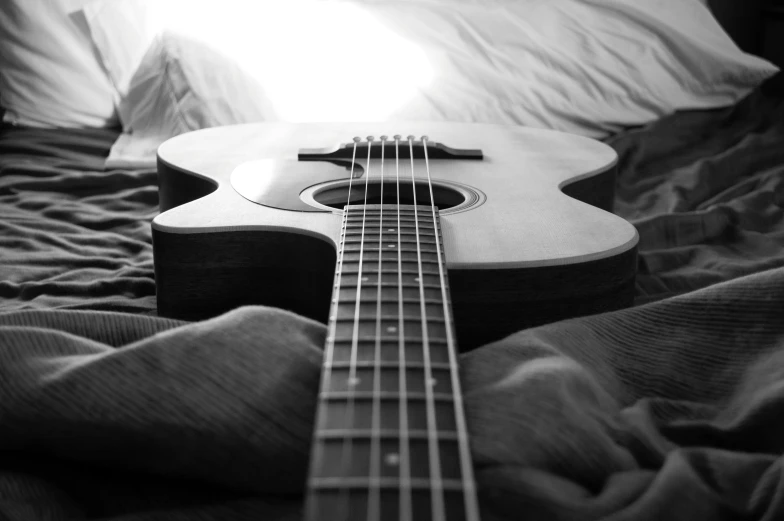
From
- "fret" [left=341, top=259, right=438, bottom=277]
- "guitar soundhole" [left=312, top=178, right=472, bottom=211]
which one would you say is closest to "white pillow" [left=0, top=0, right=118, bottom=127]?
"guitar soundhole" [left=312, top=178, right=472, bottom=211]

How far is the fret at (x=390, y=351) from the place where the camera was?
0.44 metres

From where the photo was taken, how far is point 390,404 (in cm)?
39

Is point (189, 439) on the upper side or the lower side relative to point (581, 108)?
upper

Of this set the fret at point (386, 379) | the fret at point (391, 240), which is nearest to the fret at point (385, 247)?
the fret at point (391, 240)

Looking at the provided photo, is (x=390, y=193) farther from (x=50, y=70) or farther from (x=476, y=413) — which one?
(x=50, y=70)

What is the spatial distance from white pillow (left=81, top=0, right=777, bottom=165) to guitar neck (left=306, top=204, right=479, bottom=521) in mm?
938

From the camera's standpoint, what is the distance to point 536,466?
16.3 inches

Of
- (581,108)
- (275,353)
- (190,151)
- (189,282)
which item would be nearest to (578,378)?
(275,353)

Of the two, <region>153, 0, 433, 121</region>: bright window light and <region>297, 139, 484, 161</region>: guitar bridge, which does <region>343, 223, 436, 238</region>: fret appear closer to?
<region>297, 139, 484, 161</region>: guitar bridge

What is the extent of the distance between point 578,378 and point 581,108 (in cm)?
121

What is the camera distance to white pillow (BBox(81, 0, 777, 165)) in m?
1.48

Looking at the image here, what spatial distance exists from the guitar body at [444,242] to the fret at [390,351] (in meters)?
0.21

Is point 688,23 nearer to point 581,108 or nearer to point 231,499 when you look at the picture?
point 581,108

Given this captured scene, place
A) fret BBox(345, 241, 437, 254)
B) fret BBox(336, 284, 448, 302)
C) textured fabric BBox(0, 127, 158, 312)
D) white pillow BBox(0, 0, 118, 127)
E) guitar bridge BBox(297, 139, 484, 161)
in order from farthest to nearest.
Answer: white pillow BBox(0, 0, 118, 127), guitar bridge BBox(297, 139, 484, 161), textured fabric BBox(0, 127, 158, 312), fret BBox(345, 241, 437, 254), fret BBox(336, 284, 448, 302)
